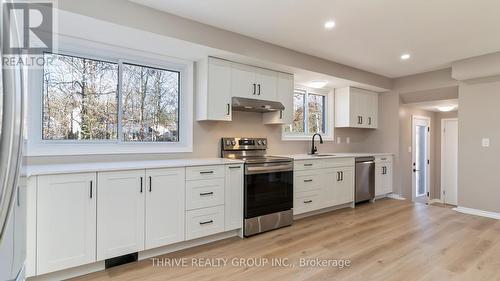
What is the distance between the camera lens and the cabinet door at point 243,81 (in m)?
3.39

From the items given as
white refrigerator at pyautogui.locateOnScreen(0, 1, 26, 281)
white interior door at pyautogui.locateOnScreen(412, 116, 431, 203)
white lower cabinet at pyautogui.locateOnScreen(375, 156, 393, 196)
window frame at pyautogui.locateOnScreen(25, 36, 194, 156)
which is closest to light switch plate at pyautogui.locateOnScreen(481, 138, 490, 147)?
white lower cabinet at pyautogui.locateOnScreen(375, 156, 393, 196)

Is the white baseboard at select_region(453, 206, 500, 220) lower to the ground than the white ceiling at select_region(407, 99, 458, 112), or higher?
lower

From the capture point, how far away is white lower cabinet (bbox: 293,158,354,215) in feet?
12.3

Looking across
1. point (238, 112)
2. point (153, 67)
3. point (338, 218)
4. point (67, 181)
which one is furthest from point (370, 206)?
point (67, 181)

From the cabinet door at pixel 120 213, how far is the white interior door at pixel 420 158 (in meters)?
5.67

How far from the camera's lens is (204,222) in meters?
2.86

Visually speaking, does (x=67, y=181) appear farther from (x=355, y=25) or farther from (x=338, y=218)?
(x=338, y=218)

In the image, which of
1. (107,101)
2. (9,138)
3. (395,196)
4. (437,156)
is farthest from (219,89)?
(437,156)

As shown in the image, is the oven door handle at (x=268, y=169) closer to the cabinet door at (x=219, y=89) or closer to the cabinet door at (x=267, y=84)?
the cabinet door at (x=219, y=89)

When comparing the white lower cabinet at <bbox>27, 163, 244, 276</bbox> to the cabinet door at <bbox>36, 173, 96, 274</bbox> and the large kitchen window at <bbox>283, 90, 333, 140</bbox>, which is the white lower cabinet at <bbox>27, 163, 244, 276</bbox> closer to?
the cabinet door at <bbox>36, 173, 96, 274</bbox>

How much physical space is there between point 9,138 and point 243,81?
9.37ft

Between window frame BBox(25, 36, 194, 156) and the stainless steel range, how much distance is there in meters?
0.65

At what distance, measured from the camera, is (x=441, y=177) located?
670cm

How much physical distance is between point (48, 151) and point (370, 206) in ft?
15.4
